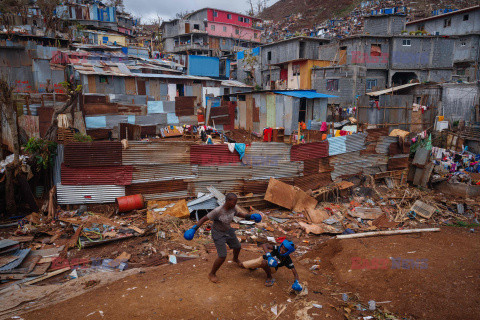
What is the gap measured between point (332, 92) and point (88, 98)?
60.4ft

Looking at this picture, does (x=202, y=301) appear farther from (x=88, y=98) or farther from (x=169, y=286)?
(x=88, y=98)

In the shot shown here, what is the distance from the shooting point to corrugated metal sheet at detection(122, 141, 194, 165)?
8.70m

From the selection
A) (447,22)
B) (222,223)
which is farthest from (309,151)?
(447,22)

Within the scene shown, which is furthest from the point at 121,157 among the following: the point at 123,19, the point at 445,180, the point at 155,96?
the point at 123,19

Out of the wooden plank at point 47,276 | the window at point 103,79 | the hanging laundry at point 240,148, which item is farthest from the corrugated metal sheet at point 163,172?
the window at point 103,79

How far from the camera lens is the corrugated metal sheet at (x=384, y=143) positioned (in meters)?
12.4

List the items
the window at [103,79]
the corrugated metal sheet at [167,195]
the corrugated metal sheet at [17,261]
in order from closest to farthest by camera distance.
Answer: the corrugated metal sheet at [17,261], the corrugated metal sheet at [167,195], the window at [103,79]

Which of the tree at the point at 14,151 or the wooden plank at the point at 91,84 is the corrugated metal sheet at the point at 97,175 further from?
the wooden plank at the point at 91,84

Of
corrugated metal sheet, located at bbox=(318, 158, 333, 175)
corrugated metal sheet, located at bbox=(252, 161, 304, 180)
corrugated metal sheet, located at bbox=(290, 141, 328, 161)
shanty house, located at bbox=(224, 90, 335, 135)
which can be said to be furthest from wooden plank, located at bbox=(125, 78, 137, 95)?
corrugated metal sheet, located at bbox=(318, 158, 333, 175)

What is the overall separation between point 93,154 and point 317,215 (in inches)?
281

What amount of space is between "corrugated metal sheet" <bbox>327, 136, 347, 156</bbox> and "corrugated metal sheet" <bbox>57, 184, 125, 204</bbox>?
7427 mm

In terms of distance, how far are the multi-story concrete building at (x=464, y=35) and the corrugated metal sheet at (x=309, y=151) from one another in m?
21.3

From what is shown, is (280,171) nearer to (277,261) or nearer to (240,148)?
(240,148)

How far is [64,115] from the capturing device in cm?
1495
